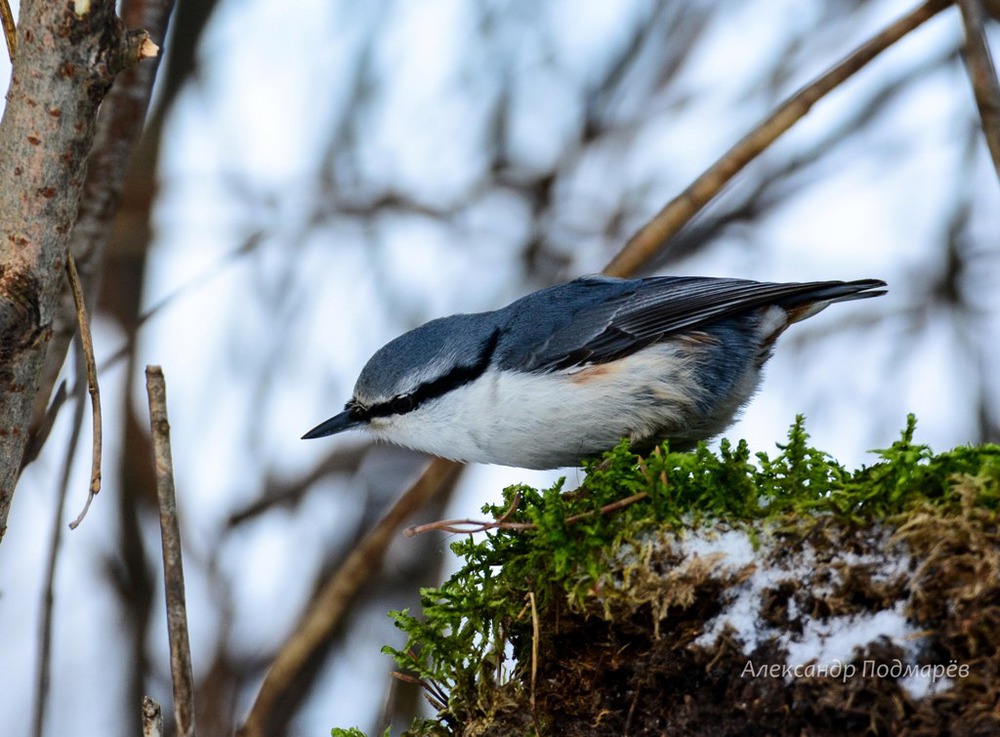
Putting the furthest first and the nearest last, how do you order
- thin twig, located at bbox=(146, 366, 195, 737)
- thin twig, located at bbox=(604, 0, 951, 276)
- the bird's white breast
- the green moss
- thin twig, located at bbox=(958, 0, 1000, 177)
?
thin twig, located at bbox=(604, 0, 951, 276) → thin twig, located at bbox=(958, 0, 1000, 177) → the bird's white breast → the green moss → thin twig, located at bbox=(146, 366, 195, 737)

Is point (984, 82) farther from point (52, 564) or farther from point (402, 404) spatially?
point (52, 564)

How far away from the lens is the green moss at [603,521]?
183 cm

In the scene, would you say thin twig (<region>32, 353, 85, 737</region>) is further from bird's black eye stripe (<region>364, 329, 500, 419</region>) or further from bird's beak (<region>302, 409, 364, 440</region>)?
bird's black eye stripe (<region>364, 329, 500, 419</region>)

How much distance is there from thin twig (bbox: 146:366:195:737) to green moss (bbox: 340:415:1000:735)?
1.94 ft

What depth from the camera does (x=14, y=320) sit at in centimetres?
185

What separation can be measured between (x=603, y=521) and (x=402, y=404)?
1080 mm

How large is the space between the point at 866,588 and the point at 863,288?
140cm

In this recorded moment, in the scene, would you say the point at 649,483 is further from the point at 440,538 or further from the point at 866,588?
the point at 440,538

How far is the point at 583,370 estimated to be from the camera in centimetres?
281

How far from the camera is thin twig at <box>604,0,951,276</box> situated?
3.35 metres

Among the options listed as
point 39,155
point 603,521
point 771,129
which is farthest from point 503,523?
point 771,129

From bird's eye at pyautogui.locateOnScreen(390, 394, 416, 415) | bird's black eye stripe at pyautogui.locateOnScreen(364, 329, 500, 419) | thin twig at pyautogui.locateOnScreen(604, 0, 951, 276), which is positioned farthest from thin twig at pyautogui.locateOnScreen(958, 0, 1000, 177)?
bird's eye at pyautogui.locateOnScreen(390, 394, 416, 415)

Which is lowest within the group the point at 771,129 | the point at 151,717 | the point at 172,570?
the point at 151,717

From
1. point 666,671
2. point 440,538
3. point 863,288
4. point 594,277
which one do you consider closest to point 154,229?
point 440,538
